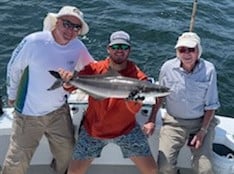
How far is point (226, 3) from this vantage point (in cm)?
1266

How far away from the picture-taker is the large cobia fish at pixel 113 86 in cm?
425

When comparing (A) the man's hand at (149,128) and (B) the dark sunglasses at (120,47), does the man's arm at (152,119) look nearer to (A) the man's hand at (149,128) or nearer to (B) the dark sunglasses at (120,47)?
(A) the man's hand at (149,128)

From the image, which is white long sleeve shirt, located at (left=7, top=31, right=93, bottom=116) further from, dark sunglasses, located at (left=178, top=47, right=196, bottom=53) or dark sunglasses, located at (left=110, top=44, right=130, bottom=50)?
dark sunglasses, located at (left=178, top=47, right=196, bottom=53)

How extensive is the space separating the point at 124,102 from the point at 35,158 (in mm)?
1333

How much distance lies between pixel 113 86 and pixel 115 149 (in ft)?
3.79

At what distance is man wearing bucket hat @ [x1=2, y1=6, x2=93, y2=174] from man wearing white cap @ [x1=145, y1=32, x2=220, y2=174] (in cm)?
85

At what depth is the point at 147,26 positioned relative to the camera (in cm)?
1091

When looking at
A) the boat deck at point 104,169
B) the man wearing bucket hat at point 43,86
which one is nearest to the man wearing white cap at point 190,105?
the boat deck at point 104,169

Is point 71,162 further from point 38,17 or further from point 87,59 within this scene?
point 38,17

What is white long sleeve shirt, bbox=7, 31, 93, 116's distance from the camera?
14.6 feet

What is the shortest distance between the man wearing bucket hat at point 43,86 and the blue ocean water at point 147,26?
3.69 m

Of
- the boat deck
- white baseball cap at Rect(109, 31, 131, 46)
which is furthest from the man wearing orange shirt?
the boat deck

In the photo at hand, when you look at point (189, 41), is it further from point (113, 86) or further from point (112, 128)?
point (112, 128)

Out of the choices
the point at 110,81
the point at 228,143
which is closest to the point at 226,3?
the point at 228,143
